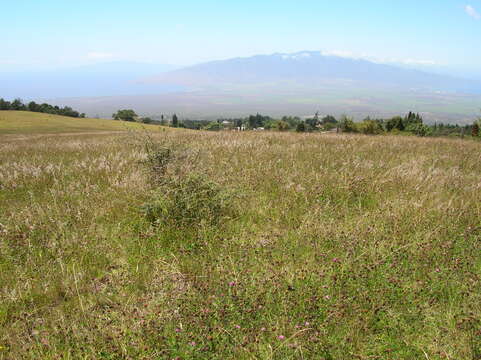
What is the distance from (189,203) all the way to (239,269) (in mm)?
1427

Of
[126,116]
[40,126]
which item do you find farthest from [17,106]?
[126,116]

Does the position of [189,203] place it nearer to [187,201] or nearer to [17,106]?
[187,201]

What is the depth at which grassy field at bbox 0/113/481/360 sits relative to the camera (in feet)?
7.41

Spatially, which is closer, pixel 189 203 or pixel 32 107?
pixel 189 203

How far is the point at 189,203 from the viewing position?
413cm

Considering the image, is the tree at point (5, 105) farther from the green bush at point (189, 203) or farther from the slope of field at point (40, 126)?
the green bush at point (189, 203)

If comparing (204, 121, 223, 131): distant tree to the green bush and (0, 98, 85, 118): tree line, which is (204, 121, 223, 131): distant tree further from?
(0, 98, 85, 118): tree line

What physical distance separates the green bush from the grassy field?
0.02 metres

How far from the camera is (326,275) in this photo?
2.94m

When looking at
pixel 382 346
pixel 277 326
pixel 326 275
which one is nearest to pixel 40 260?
pixel 277 326

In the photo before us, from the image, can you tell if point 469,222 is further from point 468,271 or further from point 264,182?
point 264,182

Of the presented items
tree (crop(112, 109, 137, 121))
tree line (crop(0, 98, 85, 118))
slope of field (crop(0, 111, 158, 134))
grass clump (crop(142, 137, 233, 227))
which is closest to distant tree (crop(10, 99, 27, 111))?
tree line (crop(0, 98, 85, 118))

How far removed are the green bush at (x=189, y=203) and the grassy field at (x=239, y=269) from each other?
2cm

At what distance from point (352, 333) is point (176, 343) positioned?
1.31 metres
